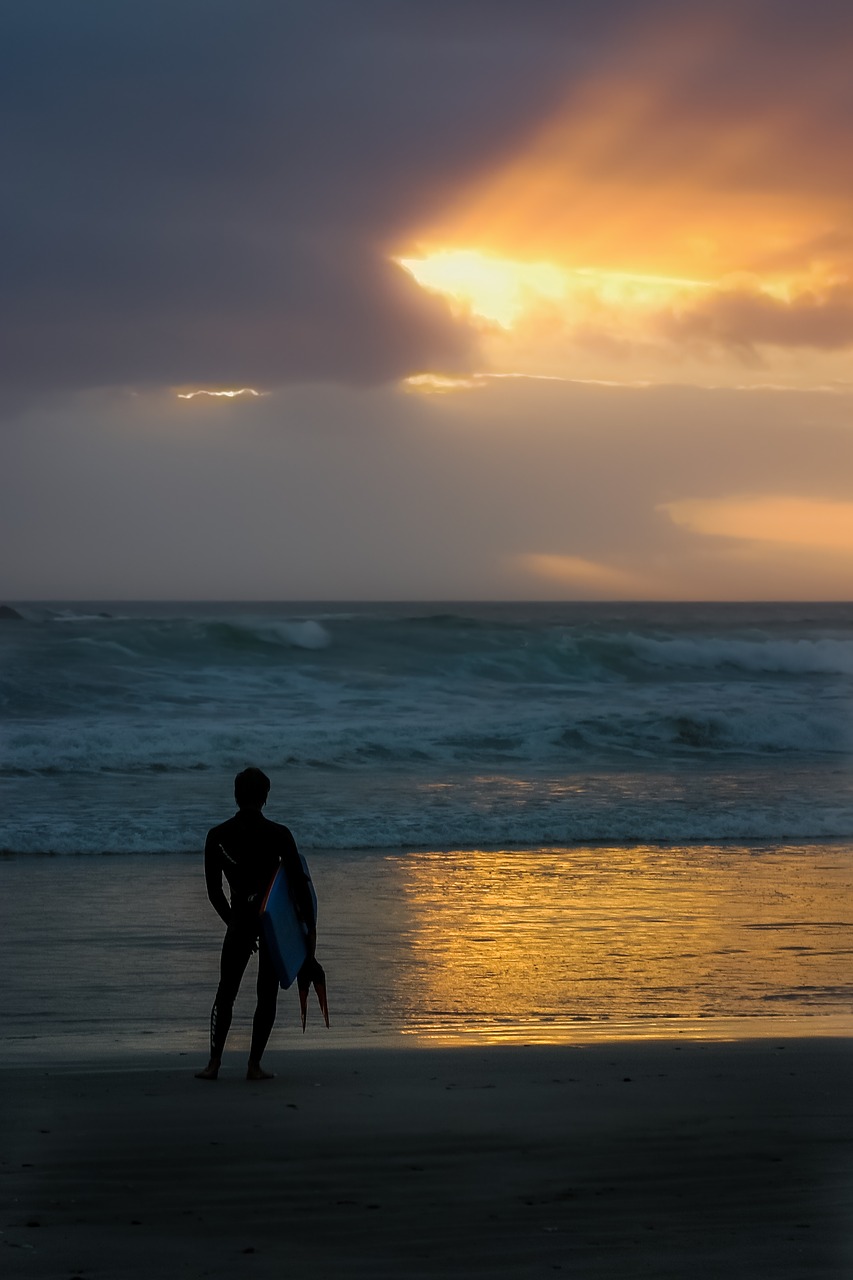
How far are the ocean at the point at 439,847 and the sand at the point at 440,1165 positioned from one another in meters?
0.78

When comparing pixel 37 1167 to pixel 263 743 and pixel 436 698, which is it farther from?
pixel 436 698

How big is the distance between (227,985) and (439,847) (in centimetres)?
781

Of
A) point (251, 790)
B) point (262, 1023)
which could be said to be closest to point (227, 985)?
point (262, 1023)

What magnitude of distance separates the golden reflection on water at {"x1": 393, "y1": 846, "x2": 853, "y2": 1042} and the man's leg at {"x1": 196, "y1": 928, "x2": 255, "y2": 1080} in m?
1.28

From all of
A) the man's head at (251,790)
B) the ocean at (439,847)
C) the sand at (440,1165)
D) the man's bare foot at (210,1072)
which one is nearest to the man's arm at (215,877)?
the man's head at (251,790)

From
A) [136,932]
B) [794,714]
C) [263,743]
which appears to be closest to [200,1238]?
[136,932]

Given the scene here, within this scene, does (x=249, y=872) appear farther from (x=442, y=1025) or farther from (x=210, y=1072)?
(x=442, y=1025)

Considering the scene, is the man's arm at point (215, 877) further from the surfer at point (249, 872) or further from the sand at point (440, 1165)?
the sand at point (440, 1165)

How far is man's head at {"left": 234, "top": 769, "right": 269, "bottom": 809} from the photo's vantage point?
227 inches

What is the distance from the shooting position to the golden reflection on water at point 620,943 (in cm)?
731

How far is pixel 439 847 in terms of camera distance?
13.6m

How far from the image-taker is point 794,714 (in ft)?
86.1

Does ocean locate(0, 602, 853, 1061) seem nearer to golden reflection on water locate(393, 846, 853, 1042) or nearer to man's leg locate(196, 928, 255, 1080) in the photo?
golden reflection on water locate(393, 846, 853, 1042)

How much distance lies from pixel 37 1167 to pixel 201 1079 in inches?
47.7
